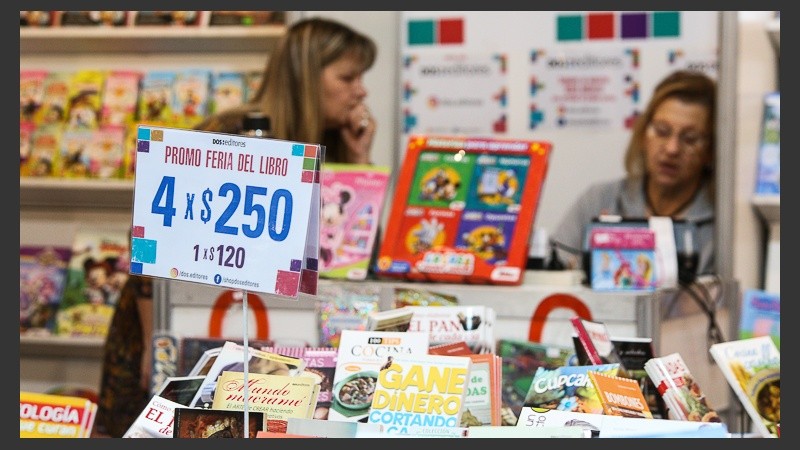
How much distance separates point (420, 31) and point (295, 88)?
0.71m

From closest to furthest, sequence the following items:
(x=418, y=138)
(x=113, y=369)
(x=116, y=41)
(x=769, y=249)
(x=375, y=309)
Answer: (x=375, y=309), (x=418, y=138), (x=113, y=369), (x=769, y=249), (x=116, y=41)


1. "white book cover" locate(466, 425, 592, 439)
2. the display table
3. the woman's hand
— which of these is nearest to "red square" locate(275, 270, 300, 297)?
"white book cover" locate(466, 425, 592, 439)

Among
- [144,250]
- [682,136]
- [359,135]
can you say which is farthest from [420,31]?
[144,250]

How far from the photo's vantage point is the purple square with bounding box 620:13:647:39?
4.51 meters

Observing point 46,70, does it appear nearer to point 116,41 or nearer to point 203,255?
point 116,41

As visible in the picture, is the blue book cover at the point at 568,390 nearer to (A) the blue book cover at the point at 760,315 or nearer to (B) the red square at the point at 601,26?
(A) the blue book cover at the point at 760,315

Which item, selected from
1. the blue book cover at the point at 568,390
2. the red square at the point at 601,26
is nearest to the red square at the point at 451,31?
the red square at the point at 601,26

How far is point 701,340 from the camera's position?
389cm

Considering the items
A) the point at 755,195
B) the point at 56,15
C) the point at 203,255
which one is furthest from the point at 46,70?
the point at 203,255

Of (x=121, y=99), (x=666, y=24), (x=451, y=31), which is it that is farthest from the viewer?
(x=121, y=99)

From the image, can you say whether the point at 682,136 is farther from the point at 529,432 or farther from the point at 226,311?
the point at 529,432

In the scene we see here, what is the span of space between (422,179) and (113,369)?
4.53 ft

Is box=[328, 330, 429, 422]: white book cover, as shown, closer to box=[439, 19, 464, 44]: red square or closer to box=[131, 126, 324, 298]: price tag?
box=[131, 126, 324, 298]: price tag

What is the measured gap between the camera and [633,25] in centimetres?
452
